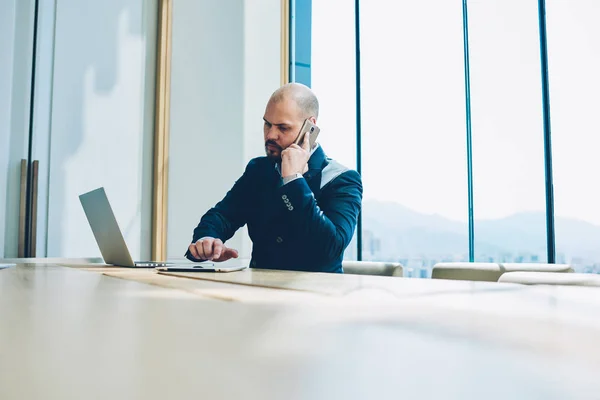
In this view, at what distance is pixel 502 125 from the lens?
15.6 ft

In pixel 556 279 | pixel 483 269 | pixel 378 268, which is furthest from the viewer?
pixel 378 268

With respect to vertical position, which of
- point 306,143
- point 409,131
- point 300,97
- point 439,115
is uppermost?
point 439,115

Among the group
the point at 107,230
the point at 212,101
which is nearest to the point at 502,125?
the point at 212,101

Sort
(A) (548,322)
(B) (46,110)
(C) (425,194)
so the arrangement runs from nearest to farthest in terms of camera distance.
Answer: (A) (548,322) < (B) (46,110) < (C) (425,194)

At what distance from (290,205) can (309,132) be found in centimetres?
54

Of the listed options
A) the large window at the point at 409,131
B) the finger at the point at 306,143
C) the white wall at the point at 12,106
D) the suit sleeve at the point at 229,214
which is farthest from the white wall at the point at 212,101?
the finger at the point at 306,143

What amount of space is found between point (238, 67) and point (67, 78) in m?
1.42

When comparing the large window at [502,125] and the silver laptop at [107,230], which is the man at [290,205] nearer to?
the silver laptop at [107,230]

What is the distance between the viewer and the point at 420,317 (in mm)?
401

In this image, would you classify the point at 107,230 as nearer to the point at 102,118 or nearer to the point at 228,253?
the point at 228,253

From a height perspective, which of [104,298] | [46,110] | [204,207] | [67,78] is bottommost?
[104,298]

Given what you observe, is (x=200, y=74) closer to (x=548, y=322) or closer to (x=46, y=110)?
(x=46, y=110)

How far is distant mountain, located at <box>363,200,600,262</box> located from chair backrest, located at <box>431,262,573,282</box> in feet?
7.15

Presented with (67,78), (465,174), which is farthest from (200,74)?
(465,174)
